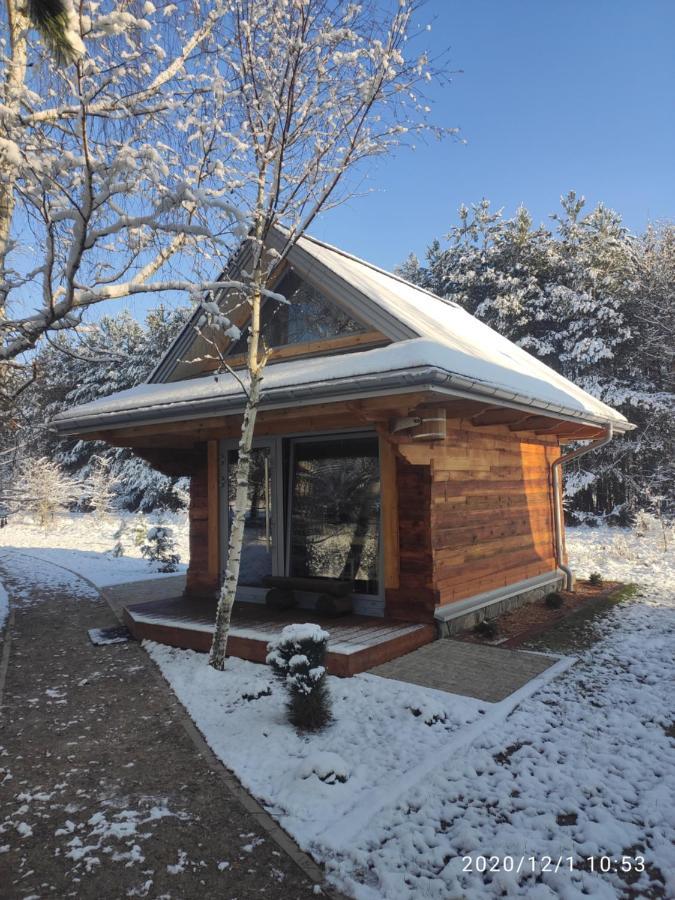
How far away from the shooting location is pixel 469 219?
28422 mm

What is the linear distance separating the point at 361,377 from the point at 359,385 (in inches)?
3.0

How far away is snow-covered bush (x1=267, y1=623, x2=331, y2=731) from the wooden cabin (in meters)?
1.02

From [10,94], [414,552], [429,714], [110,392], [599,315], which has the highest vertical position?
[599,315]

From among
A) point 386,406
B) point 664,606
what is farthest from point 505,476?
point 386,406

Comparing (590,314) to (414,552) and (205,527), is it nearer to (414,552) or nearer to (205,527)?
(205,527)

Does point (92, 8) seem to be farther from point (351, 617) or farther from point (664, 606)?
point (664, 606)

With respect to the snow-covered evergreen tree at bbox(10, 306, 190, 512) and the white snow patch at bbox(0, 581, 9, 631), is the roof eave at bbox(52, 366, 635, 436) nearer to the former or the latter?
the white snow patch at bbox(0, 581, 9, 631)

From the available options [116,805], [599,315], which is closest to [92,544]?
[116,805]

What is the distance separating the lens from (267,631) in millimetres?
6199

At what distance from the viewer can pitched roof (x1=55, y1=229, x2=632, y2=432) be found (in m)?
5.06

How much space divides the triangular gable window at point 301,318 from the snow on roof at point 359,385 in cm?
103

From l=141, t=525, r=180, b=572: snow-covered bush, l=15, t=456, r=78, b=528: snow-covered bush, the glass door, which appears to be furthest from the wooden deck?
l=15, t=456, r=78, b=528: snow-covered bush

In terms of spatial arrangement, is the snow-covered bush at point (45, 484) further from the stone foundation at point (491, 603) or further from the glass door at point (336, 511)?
the stone foundation at point (491, 603)

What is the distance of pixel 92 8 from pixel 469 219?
26931 millimetres
